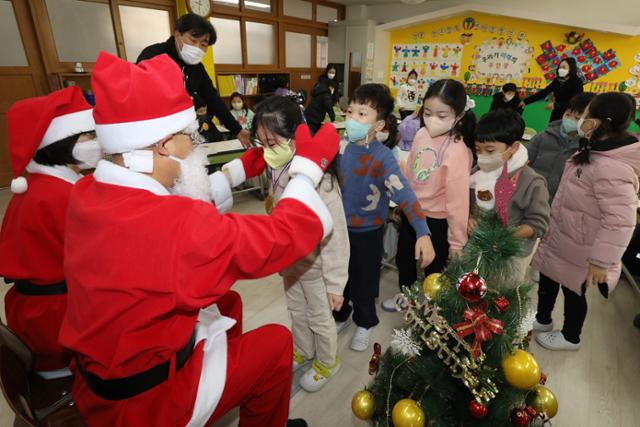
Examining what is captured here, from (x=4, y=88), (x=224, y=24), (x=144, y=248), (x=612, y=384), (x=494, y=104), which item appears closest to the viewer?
(x=144, y=248)

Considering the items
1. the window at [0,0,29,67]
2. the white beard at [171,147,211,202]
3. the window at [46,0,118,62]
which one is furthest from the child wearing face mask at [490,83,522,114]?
the window at [0,0,29,67]

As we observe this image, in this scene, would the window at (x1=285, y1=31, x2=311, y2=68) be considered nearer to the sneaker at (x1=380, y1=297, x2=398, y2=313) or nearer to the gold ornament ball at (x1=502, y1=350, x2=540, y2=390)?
the sneaker at (x1=380, y1=297, x2=398, y2=313)

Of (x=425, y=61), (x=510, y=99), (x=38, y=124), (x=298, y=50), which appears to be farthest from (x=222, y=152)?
(x=425, y=61)

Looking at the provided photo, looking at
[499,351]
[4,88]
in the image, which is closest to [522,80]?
[499,351]

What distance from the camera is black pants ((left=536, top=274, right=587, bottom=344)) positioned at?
1.77 metres

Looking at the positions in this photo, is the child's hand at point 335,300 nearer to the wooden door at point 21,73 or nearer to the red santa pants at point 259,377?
the red santa pants at point 259,377

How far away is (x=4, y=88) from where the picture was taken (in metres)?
3.96

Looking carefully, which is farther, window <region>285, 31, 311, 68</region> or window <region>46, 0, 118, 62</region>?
window <region>285, 31, 311, 68</region>

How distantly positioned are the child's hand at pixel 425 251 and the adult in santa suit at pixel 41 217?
137 centimetres

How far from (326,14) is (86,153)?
706 centimetres

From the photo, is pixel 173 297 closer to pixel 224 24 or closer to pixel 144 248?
pixel 144 248

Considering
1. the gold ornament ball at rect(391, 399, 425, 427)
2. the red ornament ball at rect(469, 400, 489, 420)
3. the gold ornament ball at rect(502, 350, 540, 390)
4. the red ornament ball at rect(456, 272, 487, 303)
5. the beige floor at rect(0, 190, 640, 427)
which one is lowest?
the beige floor at rect(0, 190, 640, 427)

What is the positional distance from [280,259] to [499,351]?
2.17 feet

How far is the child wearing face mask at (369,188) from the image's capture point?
4.78 feet
